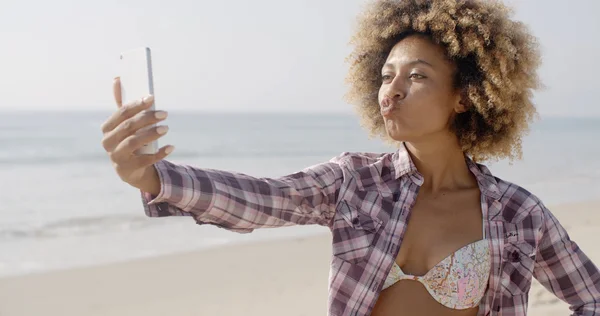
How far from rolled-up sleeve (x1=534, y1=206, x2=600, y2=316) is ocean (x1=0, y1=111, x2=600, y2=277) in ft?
18.7

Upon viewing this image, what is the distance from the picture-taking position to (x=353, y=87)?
286 centimetres

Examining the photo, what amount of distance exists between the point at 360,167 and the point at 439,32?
22.2 inches

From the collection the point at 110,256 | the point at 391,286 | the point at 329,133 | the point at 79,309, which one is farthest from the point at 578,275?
the point at 329,133

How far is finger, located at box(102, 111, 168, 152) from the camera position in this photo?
150 centimetres

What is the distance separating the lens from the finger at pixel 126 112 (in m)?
1.49

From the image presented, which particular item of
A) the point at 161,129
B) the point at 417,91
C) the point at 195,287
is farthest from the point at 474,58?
the point at 195,287

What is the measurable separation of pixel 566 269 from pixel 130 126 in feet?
5.63

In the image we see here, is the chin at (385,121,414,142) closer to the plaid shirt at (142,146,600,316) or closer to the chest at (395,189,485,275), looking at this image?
the plaid shirt at (142,146,600,316)

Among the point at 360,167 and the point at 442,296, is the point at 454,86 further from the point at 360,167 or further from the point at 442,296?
the point at 442,296

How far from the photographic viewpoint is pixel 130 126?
59.6 inches

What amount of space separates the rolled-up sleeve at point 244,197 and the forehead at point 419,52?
1.44 ft

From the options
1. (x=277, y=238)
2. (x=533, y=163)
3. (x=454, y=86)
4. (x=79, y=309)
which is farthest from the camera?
(x=533, y=163)

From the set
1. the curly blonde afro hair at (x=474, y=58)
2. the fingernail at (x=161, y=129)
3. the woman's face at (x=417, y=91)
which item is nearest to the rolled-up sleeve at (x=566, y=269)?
the curly blonde afro hair at (x=474, y=58)

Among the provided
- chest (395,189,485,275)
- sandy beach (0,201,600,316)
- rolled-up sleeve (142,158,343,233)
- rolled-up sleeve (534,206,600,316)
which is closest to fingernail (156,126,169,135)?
rolled-up sleeve (142,158,343,233)
